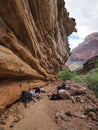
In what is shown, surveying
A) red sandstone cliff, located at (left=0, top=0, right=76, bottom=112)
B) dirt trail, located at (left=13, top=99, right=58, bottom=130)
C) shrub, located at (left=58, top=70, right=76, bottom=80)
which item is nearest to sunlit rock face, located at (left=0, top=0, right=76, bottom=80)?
red sandstone cliff, located at (left=0, top=0, right=76, bottom=112)

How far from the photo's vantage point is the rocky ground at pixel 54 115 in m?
9.52

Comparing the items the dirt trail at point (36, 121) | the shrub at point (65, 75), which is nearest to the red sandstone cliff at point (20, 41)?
the dirt trail at point (36, 121)

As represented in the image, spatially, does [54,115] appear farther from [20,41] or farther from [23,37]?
[23,37]

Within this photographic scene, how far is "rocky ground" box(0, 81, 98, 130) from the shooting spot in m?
9.52

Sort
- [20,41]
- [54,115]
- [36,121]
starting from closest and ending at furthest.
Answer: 1. [36,121]
2. [54,115]
3. [20,41]

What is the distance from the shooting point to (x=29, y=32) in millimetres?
14852

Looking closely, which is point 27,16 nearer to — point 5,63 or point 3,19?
point 3,19

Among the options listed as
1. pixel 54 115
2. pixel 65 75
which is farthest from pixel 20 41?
pixel 65 75

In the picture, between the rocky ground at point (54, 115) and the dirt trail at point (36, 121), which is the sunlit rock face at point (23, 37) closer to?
the rocky ground at point (54, 115)

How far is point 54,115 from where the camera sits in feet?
35.6

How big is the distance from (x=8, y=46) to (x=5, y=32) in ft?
3.19

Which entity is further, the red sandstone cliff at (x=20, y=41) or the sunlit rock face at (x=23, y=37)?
the sunlit rock face at (x=23, y=37)

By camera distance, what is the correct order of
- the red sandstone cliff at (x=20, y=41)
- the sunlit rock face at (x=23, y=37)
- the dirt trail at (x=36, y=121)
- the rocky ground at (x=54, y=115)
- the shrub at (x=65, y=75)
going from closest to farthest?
the dirt trail at (x=36, y=121), the rocky ground at (x=54, y=115), the red sandstone cliff at (x=20, y=41), the sunlit rock face at (x=23, y=37), the shrub at (x=65, y=75)

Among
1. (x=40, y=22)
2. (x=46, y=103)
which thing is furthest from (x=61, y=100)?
(x=40, y=22)
